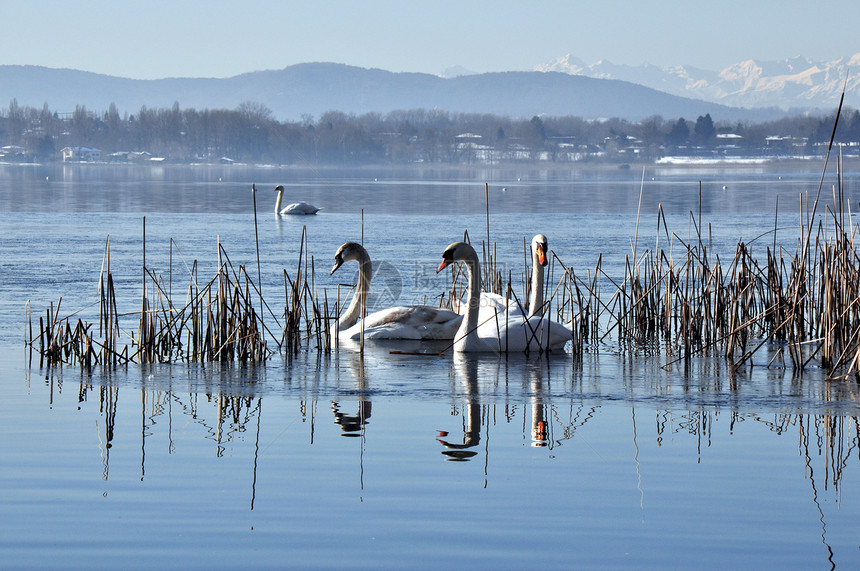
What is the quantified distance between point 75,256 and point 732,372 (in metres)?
13.8

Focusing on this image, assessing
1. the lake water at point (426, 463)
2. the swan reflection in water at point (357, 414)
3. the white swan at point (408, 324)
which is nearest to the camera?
the lake water at point (426, 463)

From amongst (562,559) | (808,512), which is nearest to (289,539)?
(562,559)

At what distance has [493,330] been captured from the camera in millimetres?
11547

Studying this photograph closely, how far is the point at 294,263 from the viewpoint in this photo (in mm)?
20828

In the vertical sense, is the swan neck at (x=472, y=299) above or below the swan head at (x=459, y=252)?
below

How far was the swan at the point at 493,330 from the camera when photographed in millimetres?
11336

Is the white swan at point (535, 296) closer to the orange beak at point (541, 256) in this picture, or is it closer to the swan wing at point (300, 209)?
the orange beak at point (541, 256)

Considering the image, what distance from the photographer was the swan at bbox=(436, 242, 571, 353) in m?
11.3

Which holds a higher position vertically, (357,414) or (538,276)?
(538,276)

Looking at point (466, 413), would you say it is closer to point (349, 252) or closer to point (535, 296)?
point (535, 296)

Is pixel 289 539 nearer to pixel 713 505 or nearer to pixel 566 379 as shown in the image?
pixel 713 505

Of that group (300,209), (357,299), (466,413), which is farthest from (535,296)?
(300,209)

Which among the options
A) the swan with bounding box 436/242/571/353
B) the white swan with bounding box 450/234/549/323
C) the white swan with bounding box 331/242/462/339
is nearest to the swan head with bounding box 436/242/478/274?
the swan with bounding box 436/242/571/353

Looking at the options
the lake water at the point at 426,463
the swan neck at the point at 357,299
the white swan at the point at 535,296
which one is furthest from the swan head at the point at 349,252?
the white swan at the point at 535,296
